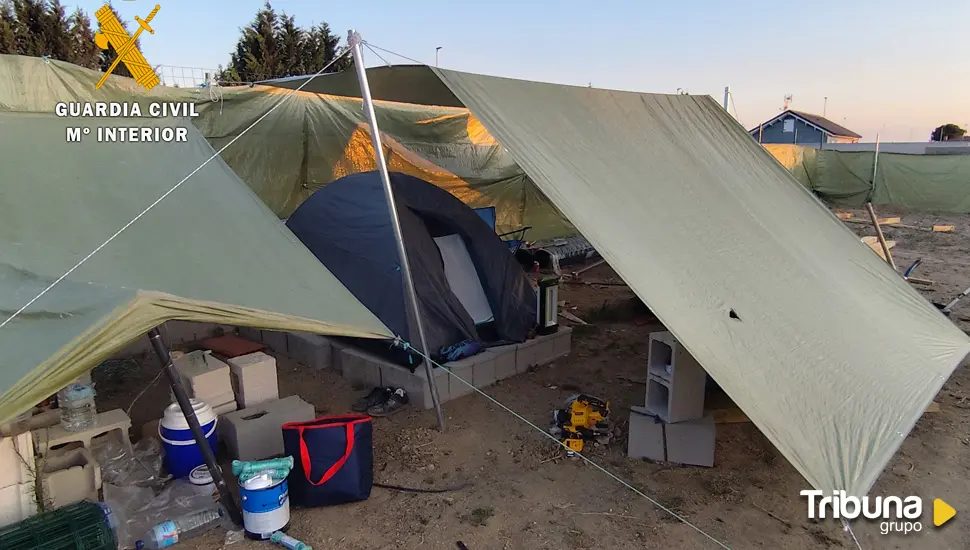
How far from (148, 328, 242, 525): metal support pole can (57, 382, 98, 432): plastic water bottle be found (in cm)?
76

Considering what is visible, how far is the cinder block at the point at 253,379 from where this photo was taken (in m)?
3.41

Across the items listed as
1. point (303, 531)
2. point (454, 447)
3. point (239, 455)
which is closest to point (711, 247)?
point (454, 447)

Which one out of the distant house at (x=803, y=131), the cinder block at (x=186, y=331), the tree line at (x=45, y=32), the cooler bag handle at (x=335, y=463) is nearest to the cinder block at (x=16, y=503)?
the cooler bag handle at (x=335, y=463)

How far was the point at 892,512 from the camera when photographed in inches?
112

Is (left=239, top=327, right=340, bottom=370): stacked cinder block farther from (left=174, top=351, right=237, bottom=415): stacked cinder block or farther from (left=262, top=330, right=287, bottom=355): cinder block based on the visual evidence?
(left=174, top=351, right=237, bottom=415): stacked cinder block

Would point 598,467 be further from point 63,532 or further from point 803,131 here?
point 803,131

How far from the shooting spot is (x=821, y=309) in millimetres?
3279

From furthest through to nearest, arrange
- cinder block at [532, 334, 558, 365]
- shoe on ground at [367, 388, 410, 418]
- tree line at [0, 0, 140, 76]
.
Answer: tree line at [0, 0, 140, 76] → cinder block at [532, 334, 558, 365] → shoe on ground at [367, 388, 410, 418]

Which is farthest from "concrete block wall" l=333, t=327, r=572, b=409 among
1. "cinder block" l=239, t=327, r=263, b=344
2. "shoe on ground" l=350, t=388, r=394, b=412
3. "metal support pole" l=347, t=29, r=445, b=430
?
"cinder block" l=239, t=327, r=263, b=344

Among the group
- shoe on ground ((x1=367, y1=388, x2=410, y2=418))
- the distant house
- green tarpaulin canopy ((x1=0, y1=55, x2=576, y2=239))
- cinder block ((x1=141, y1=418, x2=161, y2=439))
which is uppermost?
the distant house

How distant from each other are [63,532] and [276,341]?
2.74 meters

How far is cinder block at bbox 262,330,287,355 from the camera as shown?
4832mm

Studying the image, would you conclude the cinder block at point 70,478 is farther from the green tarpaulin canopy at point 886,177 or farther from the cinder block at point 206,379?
the green tarpaulin canopy at point 886,177

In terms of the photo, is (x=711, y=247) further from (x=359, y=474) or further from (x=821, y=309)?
(x=359, y=474)
